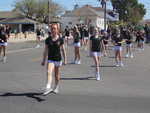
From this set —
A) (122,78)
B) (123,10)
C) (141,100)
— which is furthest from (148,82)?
(123,10)

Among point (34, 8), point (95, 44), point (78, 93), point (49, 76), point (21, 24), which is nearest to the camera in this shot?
point (49, 76)

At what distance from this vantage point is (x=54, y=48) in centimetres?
1016

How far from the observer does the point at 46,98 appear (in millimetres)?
9734

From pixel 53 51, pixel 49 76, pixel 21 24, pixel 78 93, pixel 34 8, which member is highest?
pixel 34 8

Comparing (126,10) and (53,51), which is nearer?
(53,51)

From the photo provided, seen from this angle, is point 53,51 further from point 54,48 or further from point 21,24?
point 21,24

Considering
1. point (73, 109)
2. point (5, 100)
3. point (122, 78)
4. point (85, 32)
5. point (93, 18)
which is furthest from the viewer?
point (93, 18)

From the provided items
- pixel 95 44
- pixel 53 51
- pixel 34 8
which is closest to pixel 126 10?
pixel 34 8

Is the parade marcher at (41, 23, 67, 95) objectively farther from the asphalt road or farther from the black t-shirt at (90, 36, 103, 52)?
the black t-shirt at (90, 36, 103, 52)

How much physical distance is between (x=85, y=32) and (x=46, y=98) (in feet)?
64.5

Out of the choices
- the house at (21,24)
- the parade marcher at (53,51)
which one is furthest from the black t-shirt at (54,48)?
the house at (21,24)

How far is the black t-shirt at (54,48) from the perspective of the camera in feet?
33.3

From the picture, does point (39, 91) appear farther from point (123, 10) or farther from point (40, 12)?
point (123, 10)

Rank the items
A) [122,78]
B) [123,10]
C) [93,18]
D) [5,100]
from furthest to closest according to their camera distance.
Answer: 1. [123,10]
2. [93,18]
3. [122,78]
4. [5,100]
